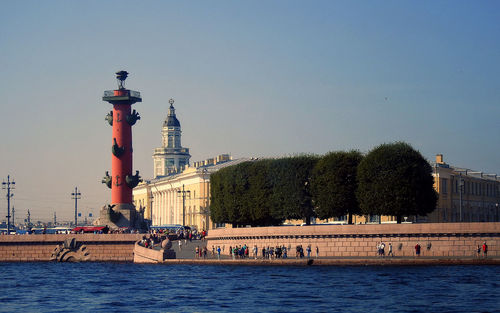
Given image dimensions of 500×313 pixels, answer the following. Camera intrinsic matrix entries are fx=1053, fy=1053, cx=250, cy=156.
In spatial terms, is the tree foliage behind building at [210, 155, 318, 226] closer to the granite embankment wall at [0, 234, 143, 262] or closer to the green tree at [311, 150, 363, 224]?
the green tree at [311, 150, 363, 224]

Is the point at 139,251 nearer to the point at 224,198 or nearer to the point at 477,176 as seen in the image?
the point at 224,198

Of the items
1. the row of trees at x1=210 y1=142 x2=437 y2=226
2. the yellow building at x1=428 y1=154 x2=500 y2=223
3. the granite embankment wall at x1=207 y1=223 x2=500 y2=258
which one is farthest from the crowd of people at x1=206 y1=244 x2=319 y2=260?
the yellow building at x1=428 y1=154 x2=500 y2=223

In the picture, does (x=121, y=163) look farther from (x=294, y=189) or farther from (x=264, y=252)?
(x=264, y=252)

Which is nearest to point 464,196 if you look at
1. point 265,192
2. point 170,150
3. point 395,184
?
point 265,192

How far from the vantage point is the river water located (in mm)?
40719

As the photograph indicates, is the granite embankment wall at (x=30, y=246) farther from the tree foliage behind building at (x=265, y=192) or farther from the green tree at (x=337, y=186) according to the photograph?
the green tree at (x=337, y=186)

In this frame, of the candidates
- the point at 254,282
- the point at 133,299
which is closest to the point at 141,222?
the point at 254,282

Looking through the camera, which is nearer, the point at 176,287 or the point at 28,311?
the point at 28,311

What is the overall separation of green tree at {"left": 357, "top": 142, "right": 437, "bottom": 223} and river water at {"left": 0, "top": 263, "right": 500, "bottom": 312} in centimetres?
934

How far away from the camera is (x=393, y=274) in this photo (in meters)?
52.4

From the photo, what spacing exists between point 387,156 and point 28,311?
32819mm

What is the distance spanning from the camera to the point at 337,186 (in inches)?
2756

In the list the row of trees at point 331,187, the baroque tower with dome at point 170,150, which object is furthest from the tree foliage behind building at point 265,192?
the baroque tower with dome at point 170,150

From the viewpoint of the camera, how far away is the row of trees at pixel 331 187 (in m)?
67.2
